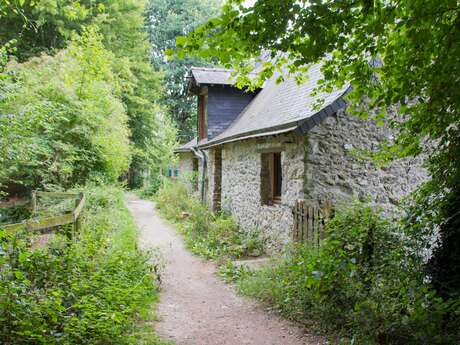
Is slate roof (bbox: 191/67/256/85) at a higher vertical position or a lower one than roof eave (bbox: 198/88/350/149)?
higher

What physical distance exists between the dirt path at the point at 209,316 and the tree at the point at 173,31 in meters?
24.0

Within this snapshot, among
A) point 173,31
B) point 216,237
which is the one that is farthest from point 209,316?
point 173,31

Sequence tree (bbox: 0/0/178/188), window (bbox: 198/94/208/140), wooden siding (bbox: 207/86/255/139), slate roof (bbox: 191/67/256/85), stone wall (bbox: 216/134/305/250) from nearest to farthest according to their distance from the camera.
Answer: stone wall (bbox: 216/134/305/250) → slate roof (bbox: 191/67/256/85) → wooden siding (bbox: 207/86/255/139) → window (bbox: 198/94/208/140) → tree (bbox: 0/0/178/188)

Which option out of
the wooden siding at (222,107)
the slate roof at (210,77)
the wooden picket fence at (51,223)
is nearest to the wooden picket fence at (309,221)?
the wooden picket fence at (51,223)

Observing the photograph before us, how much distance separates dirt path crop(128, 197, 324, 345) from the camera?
14.0 feet

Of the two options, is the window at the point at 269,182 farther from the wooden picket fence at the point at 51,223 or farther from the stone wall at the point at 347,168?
the wooden picket fence at the point at 51,223

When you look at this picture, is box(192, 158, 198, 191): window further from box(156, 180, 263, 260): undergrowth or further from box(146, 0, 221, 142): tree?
box(146, 0, 221, 142): tree

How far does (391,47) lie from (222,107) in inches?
393

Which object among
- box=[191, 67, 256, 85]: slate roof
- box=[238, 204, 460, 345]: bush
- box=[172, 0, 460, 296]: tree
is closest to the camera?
box=[172, 0, 460, 296]: tree

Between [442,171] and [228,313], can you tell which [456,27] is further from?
[228,313]

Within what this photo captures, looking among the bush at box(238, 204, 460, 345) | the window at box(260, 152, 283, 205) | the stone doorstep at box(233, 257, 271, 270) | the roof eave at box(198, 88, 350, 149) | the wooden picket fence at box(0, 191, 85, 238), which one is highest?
the roof eave at box(198, 88, 350, 149)

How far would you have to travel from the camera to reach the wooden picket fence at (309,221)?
539cm

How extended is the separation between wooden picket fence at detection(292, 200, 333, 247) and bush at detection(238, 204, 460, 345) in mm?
540

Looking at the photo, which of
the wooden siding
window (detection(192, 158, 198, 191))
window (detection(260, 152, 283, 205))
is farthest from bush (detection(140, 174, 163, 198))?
window (detection(260, 152, 283, 205))
